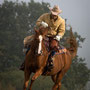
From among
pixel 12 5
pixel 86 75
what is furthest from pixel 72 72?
pixel 12 5

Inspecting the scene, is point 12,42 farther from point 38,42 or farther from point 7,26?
point 38,42

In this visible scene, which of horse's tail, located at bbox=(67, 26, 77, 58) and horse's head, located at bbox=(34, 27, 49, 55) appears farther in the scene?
horse's tail, located at bbox=(67, 26, 77, 58)

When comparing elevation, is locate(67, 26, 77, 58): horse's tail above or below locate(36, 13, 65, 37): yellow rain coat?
below

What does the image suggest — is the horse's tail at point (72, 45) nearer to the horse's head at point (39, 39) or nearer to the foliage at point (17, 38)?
the horse's head at point (39, 39)

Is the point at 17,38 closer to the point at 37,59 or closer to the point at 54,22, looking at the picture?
the point at 54,22

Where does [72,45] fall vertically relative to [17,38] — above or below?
below

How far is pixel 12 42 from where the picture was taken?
127 feet

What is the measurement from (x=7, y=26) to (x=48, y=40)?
100 feet

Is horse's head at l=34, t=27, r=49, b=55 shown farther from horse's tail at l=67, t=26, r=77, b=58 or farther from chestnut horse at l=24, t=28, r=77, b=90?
horse's tail at l=67, t=26, r=77, b=58

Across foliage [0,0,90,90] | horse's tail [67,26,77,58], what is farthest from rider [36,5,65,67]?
foliage [0,0,90,90]

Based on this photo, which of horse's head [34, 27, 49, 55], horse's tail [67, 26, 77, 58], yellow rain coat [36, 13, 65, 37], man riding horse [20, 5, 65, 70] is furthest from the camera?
horse's tail [67, 26, 77, 58]

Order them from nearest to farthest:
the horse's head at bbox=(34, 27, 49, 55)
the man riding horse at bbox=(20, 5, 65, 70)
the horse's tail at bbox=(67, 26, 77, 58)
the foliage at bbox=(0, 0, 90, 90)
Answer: the horse's head at bbox=(34, 27, 49, 55), the man riding horse at bbox=(20, 5, 65, 70), the horse's tail at bbox=(67, 26, 77, 58), the foliage at bbox=(0, 0, 90, 90)

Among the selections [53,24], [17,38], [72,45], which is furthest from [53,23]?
[17,38]

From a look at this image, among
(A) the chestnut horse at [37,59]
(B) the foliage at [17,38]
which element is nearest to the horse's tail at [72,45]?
(A) the chestnut horse at [37,59]
